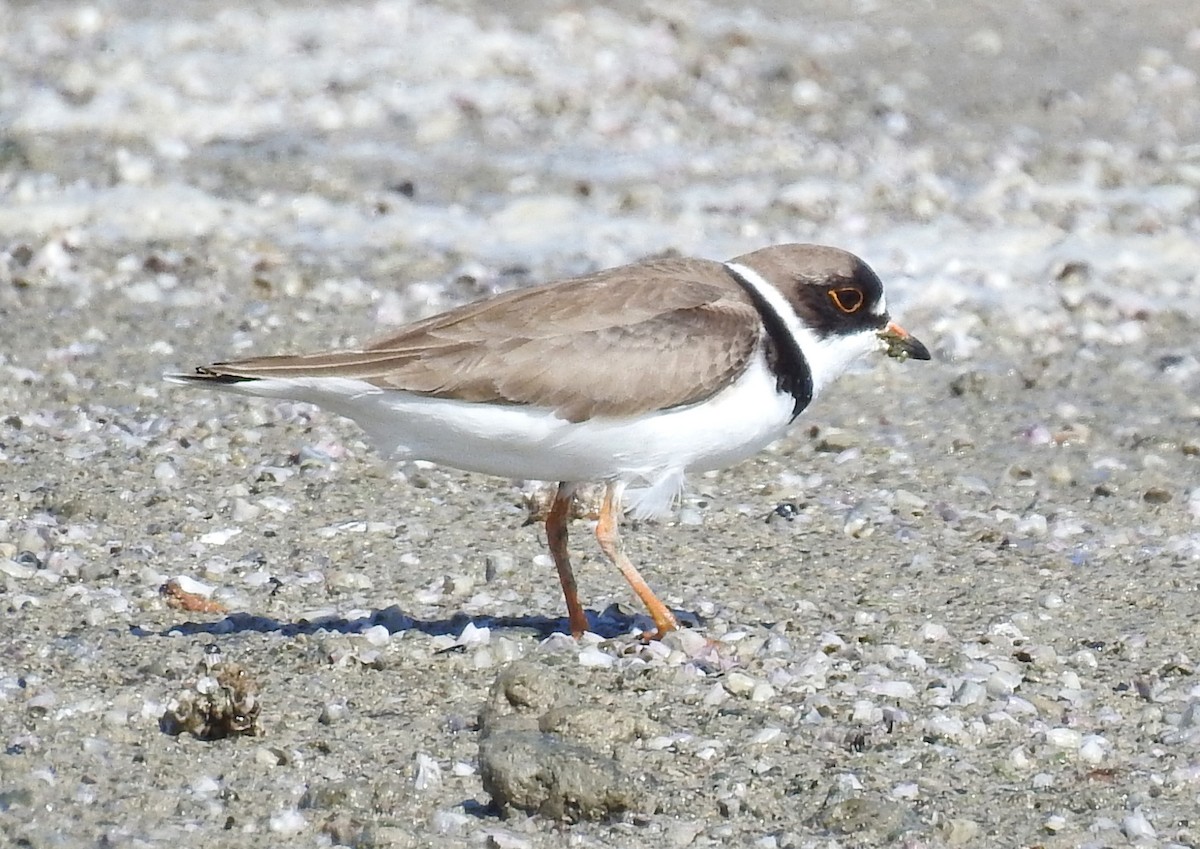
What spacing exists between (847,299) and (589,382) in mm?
1072

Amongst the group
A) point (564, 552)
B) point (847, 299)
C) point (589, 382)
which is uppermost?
point (847, 299)

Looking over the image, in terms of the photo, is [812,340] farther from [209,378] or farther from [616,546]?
[209,378]

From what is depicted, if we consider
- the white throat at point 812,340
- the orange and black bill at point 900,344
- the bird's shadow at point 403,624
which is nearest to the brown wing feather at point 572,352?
the white throat at point 812,340

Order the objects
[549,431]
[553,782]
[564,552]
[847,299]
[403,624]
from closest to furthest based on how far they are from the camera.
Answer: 1. [553,782]
2. [549,431]
3. [403,624]
4. [564,552]
5. [847,299]

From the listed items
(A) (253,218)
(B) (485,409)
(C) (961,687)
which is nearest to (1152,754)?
(C) (961,687)

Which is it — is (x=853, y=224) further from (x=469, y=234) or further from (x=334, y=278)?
(x=334, y=278)

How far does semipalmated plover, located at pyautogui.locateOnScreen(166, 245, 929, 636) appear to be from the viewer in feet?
19.1

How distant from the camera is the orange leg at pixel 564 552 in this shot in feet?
20.2

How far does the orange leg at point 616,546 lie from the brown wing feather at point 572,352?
0.42 meters

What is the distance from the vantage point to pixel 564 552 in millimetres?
6277

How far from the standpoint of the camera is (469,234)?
10.7 m

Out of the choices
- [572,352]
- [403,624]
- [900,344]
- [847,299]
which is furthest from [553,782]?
Answer: [900,344]

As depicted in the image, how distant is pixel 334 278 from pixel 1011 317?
3563 mm

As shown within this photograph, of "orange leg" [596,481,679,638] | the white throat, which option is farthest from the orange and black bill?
"orange leg" [596,481,679,638]
